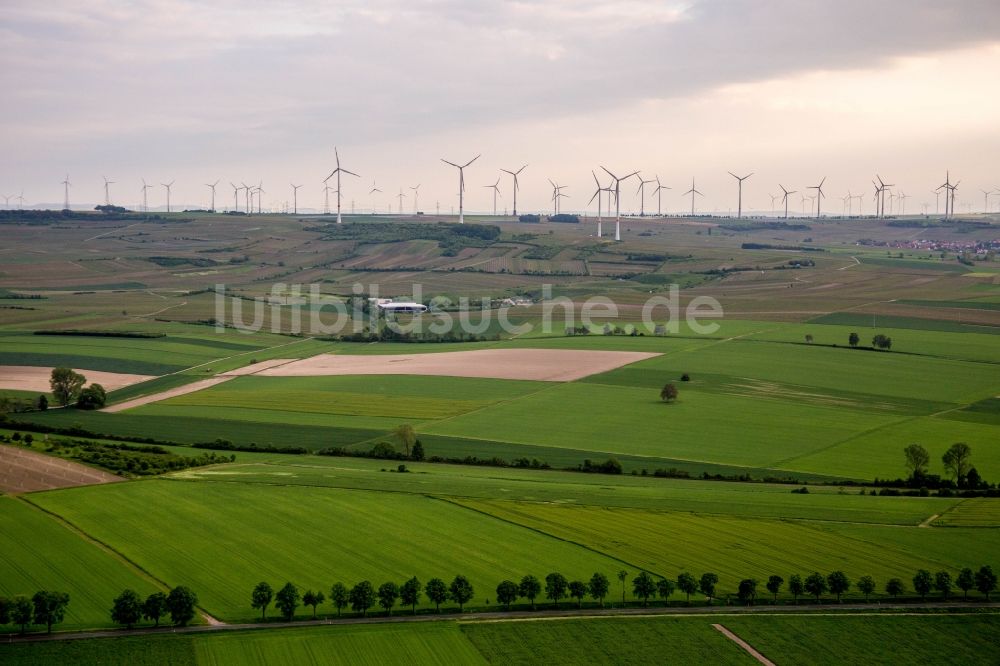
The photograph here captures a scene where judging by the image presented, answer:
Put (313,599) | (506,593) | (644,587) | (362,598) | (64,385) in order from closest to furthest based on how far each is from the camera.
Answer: (313,599) → (362,598) → (506,593) → (644,587) → (64,385)

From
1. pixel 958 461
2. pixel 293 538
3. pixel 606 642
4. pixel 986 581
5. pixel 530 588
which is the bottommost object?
pixel 606 642

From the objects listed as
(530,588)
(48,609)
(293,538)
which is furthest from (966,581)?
(48,609)

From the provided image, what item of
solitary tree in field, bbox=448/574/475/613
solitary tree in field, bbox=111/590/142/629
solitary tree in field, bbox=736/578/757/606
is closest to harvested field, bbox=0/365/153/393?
solitary tree in field, bbox=111/590/142/629

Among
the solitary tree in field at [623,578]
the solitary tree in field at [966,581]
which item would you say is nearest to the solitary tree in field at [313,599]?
the solitary tree in field at [623,578]

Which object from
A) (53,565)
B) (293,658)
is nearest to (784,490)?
(293,658)

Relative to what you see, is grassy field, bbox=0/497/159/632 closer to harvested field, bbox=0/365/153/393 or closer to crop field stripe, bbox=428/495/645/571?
crop field stripe, bbox=428/495/645/571

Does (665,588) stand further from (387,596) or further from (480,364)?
(480,364)

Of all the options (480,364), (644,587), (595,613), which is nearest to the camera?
(595,613)
